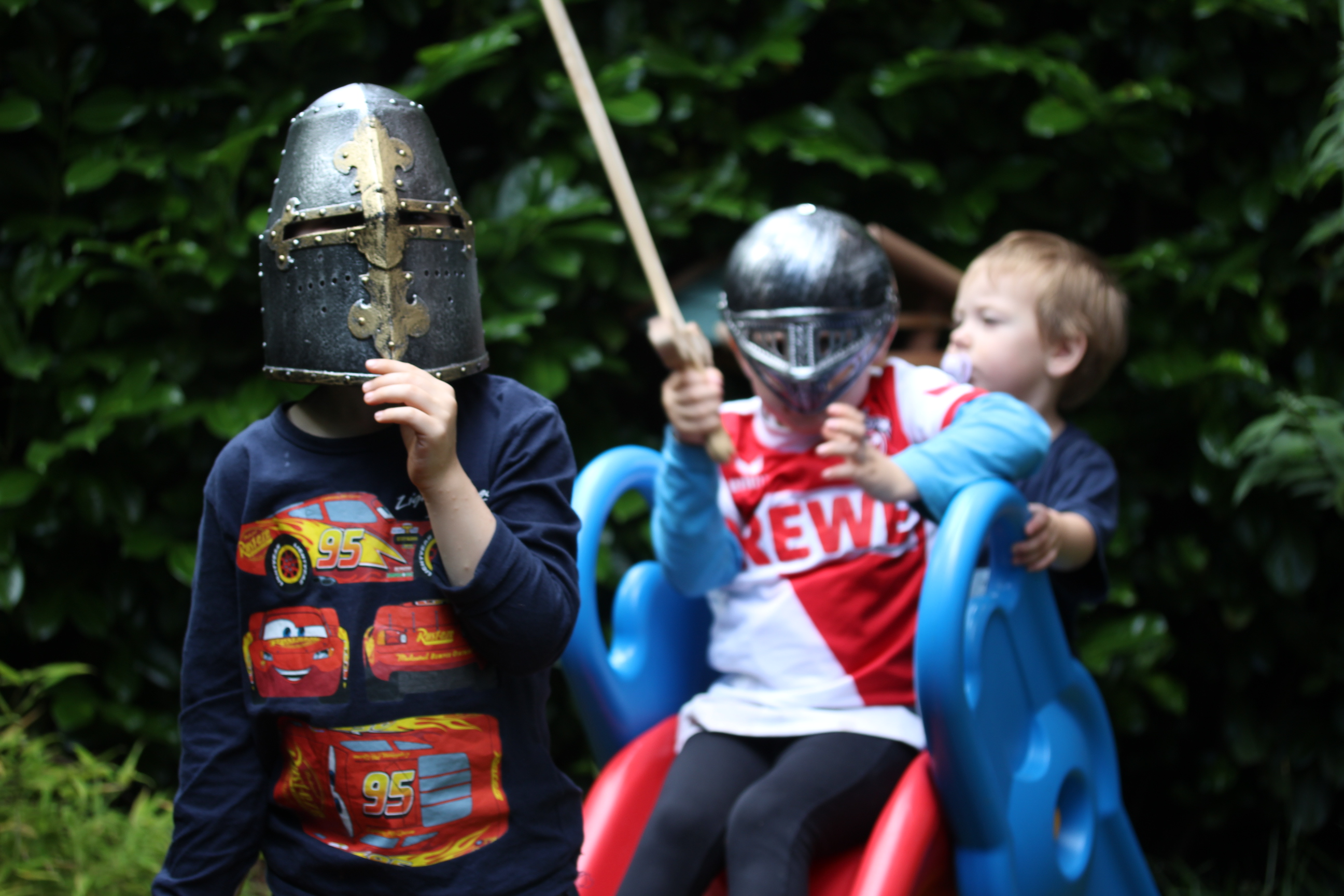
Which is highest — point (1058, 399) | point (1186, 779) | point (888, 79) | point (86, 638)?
point (888, 79)

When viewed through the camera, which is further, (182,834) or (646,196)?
(646,196)

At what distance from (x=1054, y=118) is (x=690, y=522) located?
1363 mm

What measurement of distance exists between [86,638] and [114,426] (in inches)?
19.7

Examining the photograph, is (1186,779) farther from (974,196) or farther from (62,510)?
(62,510)

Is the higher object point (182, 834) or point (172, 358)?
point (182, 834)

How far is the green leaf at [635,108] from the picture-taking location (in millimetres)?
2307

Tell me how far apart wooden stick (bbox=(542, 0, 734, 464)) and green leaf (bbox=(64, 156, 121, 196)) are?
1342mm

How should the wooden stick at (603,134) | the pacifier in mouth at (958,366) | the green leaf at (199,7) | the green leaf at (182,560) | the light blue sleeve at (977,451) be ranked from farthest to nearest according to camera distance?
the green leaf at (182,560) < the green leaf at (199,7) < the pacifier in mouth at (958,366) < the light blue sleeve at (977,451) < the wooden stick at (603,134)

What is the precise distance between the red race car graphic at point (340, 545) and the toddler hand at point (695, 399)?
1.41ft

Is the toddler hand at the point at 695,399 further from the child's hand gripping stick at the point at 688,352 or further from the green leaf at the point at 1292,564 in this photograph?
the green leaf at the point at 1292,564

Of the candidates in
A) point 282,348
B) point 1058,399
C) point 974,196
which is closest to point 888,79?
point 974,196

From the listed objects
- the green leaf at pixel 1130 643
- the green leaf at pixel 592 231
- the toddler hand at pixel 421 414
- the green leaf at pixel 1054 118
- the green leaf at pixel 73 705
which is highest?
the toddler hand at pixel 421 414

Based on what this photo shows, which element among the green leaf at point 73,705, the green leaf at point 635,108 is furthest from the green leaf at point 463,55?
the green leaf at point 73,705

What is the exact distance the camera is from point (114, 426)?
7.50 feet
